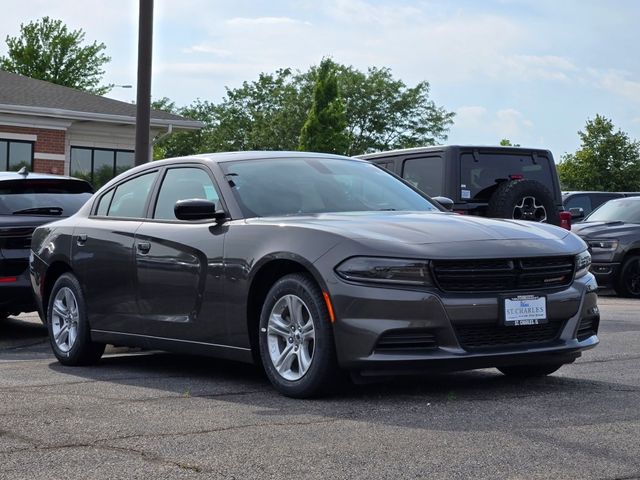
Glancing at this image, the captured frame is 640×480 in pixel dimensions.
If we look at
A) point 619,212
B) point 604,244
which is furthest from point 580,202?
point 604,244

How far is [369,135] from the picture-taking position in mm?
79188

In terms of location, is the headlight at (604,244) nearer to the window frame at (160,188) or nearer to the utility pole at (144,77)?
the utility pole at (144,77)

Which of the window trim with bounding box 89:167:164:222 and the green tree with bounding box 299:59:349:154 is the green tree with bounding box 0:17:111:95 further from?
the window trim with bounding box 89:167:164:222

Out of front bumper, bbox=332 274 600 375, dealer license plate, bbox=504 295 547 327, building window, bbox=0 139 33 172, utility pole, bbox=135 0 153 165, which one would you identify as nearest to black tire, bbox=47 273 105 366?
front bumper, bbox=332 274 600 375

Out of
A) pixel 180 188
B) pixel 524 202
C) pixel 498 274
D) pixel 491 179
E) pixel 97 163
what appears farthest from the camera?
pixel 97 163

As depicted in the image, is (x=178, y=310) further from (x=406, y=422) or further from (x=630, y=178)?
(x=630, y=178)

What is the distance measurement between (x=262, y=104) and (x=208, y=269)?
80378mm

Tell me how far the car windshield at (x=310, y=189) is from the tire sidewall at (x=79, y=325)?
1730 mm

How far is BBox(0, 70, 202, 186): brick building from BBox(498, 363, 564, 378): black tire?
2389 cm

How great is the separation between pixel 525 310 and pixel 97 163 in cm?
2676

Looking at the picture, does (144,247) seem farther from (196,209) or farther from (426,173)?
(426,173)

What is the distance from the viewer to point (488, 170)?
13609mm

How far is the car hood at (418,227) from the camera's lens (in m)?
6.55

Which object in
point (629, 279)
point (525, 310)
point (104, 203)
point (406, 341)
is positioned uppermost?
point (104, 203)
